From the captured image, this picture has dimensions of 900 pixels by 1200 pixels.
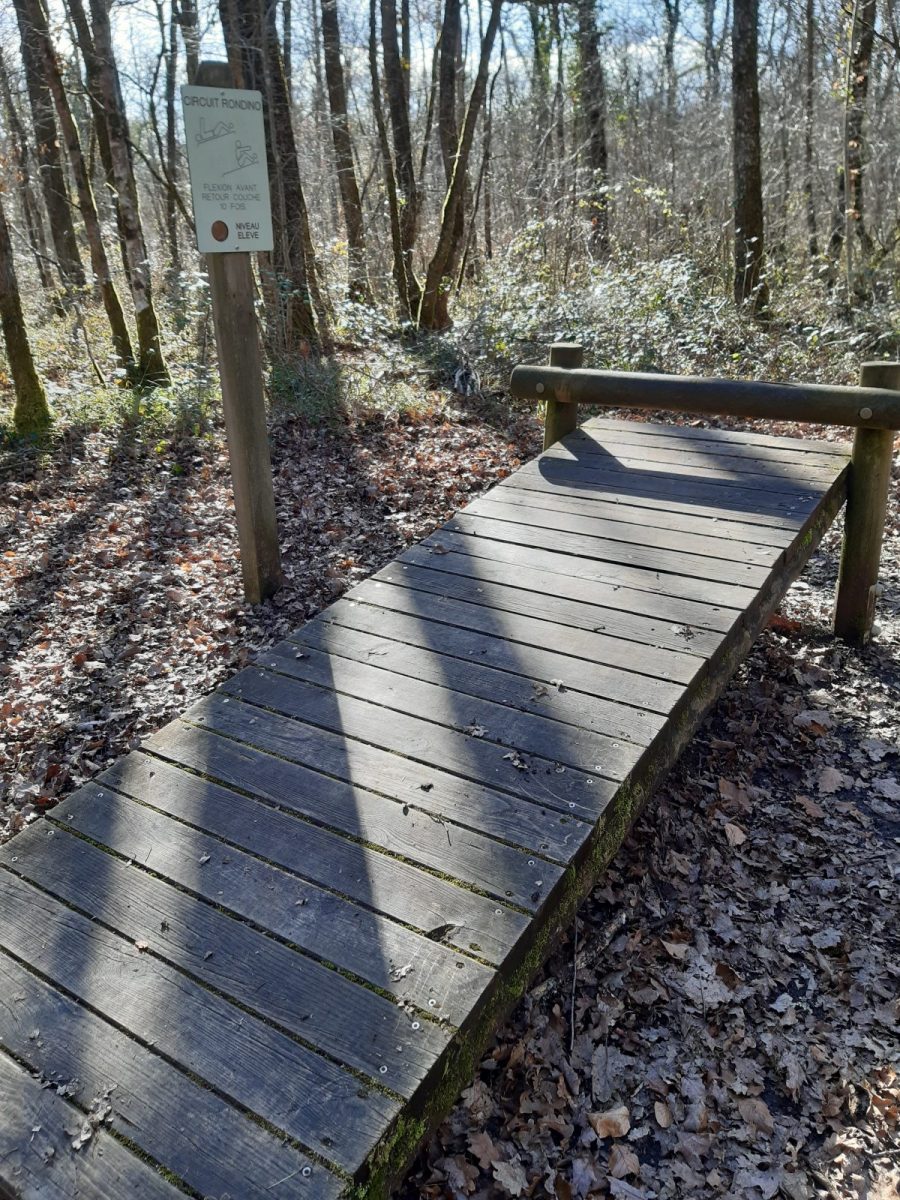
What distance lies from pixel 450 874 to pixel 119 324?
998cm

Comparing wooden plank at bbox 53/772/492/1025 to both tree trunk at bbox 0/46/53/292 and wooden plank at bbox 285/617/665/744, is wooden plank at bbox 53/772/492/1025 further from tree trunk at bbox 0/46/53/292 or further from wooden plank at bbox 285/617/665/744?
tree trunk at bbox 0/46/53/292

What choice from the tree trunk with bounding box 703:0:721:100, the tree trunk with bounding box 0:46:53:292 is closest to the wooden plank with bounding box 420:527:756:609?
the tree trunk with bounding box 0:46:53:292

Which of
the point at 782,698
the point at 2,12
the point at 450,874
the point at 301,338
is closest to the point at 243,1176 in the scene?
the point at 450,874

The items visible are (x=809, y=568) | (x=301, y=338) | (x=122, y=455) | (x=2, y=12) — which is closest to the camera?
(x=809, y=568)

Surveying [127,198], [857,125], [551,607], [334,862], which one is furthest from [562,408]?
[857,125]

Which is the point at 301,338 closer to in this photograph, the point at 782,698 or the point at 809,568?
the point at 809,568

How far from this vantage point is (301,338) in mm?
10438

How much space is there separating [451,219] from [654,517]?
8395mm

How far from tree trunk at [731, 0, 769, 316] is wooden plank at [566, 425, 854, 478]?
6252 mm

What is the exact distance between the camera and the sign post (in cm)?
427

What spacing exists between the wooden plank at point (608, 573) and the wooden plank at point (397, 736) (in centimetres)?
122

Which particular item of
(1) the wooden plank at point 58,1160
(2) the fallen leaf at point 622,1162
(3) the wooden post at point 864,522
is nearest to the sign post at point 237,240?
(3) the wooden post at point 864,522

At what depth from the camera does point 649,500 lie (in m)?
5.09

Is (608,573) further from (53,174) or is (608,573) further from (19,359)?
(53,174)
